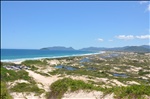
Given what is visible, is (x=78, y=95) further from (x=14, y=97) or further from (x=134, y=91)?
(x=14, y=97)

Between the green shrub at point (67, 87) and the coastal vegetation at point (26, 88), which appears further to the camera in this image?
the coastal vegetation at point (26, 88)

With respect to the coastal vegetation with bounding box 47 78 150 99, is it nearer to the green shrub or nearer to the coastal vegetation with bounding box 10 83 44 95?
the green shrub

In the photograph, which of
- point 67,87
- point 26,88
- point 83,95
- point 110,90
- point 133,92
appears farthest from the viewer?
point 26,88

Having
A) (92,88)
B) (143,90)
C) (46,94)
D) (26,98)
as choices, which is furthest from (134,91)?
(26,98)

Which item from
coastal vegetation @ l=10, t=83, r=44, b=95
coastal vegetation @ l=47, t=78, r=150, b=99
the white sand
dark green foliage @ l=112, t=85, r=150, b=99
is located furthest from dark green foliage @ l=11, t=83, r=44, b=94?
dark green foliage @ l=112, t=85, r=150, b=99

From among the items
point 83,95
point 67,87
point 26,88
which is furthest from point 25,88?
point 83,95

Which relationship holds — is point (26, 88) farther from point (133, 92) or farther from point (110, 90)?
point (133, 92)

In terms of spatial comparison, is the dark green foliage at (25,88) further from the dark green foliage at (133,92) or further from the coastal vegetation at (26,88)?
the dark green foliage at (133,92)

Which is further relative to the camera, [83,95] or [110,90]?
[83,95]

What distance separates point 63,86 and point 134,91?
784 centimetres

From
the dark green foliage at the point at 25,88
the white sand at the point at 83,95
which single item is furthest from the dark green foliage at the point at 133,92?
the dark green foliage at the point at 25,88

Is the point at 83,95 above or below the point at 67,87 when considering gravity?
below

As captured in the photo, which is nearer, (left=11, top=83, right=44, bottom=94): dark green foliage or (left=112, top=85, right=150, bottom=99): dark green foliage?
(left=112, top=85, right=150, bottom=99): dark green foliage

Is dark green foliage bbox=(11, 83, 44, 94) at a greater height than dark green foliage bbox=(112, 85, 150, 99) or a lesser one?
lesser
